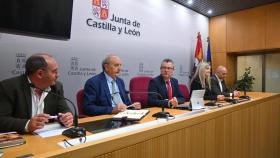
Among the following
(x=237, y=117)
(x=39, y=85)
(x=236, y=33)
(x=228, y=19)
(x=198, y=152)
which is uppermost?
(x=228, y=19)

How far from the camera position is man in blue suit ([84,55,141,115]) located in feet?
7.58

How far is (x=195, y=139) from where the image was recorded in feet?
5.43

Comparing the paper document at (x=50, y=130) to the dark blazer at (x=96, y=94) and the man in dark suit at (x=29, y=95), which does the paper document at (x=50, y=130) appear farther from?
the dark blazer at (x=96, y=94)

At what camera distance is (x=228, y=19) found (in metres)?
5.72

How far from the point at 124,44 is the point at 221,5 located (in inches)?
102

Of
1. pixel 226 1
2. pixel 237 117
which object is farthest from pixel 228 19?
pixel 237 117

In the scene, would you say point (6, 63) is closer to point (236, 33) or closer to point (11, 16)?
point (11, 16)

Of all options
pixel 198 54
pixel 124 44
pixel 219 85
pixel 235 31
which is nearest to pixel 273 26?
pixel 235 31

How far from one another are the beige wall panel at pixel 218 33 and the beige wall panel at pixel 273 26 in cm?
99

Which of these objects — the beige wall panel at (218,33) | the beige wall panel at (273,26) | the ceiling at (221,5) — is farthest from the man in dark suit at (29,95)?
the beige wall panel at (218,33)

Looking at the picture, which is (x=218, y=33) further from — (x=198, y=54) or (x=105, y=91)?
(x=105, y=91)

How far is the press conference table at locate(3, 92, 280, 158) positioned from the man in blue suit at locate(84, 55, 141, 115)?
408 millimetres

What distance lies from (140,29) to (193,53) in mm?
1775

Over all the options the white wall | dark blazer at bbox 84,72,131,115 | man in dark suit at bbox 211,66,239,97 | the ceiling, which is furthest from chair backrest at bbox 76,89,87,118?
the ceiling
